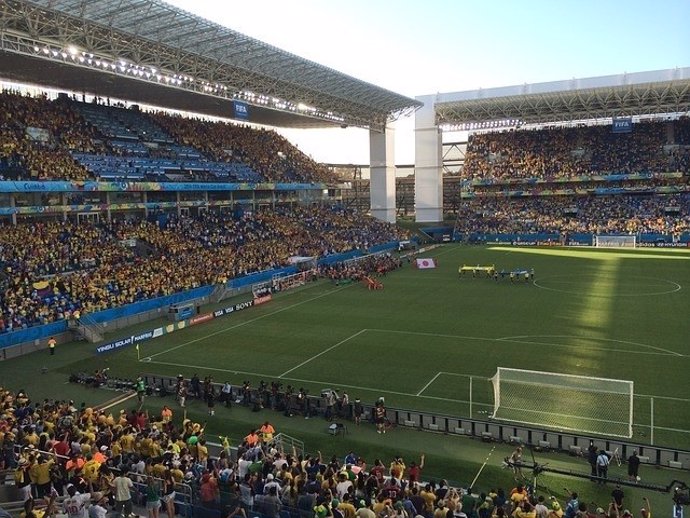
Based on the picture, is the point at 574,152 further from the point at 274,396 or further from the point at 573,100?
the point at 274,396

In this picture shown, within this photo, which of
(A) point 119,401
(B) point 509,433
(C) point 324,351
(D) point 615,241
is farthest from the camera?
(D) point 615,241

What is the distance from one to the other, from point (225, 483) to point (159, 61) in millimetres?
36956

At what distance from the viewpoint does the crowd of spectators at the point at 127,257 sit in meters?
31.9

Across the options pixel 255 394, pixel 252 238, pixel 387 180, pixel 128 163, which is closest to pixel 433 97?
pixel 387 180

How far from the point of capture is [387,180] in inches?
3009

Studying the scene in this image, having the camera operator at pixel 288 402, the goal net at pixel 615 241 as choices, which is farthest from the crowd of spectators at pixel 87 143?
the goal net at pixel 615 241

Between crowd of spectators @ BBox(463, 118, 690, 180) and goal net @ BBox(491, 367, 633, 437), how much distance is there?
60.3m

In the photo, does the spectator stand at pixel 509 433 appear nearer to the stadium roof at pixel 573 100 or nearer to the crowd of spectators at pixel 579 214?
the crowd of spectators at pixel 579 214

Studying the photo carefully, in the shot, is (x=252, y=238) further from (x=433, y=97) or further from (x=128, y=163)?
(x=433, y=97)

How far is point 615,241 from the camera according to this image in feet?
216

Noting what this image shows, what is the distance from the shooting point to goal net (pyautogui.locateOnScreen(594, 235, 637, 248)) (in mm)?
64812

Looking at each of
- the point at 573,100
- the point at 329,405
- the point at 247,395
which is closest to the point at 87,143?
the point at 247,395

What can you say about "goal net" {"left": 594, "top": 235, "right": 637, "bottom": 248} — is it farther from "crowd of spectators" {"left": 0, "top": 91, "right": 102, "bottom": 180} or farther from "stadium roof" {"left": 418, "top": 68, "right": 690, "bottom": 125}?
"crowd of spectators" {"left": 0, "top": 91, "right": 102, "bottom": 180}

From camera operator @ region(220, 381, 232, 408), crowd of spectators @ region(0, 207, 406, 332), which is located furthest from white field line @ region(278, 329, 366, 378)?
crowd of spectators @ region(0, 207, 406, 332)
